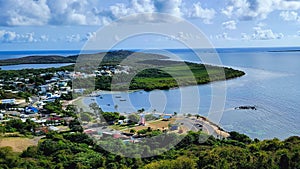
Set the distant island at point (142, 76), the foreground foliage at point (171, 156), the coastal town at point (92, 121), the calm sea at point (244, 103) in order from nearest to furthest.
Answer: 1. the foreground foliage at point (171, 156)
2. the coastal town at point (92, 121)
3. the calm sea at point (244, 103)
4. the distant island at point (142, 76)

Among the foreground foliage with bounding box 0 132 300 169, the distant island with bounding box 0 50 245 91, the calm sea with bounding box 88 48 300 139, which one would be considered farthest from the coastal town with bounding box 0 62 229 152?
the distant island with bounding box 0 50 245 91

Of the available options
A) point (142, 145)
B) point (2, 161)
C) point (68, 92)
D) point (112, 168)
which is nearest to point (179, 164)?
point (112, 168)

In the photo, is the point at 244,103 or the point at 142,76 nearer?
the point at 244,103

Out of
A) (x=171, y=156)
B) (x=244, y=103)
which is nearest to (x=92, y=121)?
(x=171, y=156)

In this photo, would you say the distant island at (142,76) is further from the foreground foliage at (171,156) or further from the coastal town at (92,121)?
the foreground foliage at (171,156)

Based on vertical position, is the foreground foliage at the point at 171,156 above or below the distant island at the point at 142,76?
below

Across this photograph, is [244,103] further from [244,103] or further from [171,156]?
[171,156]

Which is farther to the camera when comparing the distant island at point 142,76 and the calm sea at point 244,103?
the distant island at point 142,76

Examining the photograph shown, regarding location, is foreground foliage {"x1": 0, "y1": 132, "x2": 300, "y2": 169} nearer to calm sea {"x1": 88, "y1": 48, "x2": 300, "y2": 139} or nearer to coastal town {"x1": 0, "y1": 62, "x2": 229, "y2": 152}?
coastal town {"x1": 0, "y1": 62, "x2": 229, "y2": 152}

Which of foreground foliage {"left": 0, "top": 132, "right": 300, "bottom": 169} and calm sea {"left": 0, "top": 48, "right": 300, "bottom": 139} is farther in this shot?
calm sea {"left": 0, "top": 48, "right": 300, "bottom": 139}

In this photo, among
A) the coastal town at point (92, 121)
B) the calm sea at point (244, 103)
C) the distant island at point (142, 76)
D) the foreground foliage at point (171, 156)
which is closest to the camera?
the foreground foliage at point (171, 156)

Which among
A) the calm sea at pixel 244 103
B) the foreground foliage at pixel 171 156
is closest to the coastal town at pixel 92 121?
the calm sea at pixel 244 103

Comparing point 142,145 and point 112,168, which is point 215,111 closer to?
point 142,145
